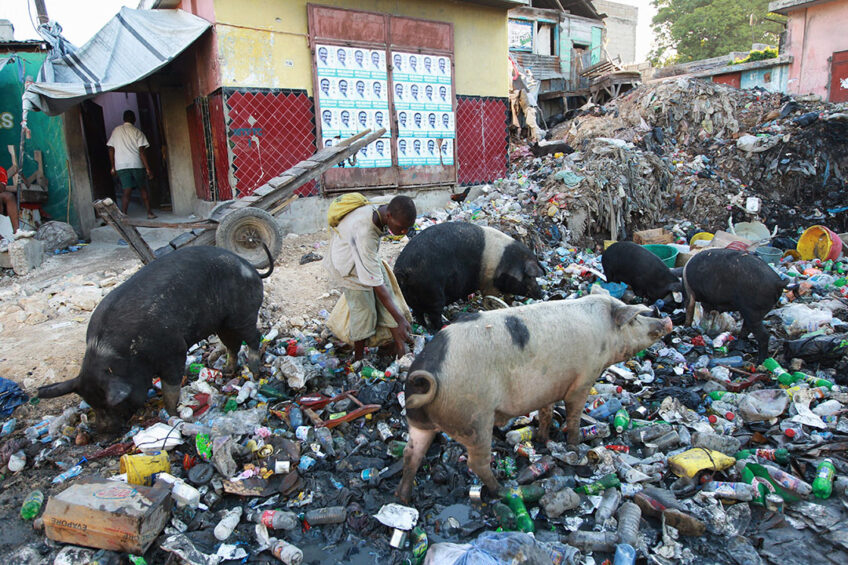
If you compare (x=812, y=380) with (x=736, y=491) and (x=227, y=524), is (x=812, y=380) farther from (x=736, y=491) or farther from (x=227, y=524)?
(x=227, y=524)

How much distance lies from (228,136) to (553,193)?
5775 mm

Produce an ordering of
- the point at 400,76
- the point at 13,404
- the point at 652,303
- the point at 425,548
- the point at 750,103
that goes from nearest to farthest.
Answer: the point at 425,548, the point at 13,404, the point at 652,303, the point at 400,76, the point at 750,103

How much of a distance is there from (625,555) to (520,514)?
60 cm

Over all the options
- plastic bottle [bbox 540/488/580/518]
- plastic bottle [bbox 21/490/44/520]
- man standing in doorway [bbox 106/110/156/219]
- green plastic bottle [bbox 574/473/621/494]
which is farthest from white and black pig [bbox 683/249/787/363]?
man standing in doorway [bbox 106/110/156/219]

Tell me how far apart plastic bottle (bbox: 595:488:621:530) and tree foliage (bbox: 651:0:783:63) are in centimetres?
3354

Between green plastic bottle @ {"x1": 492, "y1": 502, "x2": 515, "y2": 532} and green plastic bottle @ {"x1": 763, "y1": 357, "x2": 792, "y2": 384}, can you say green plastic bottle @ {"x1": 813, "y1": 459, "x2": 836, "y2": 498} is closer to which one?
green plastic bottle @ {"x1": 763, "y1": 357, "x2": 792, "y2": 384}

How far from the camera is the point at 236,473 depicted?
11.3 feet

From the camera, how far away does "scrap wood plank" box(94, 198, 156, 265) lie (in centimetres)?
576

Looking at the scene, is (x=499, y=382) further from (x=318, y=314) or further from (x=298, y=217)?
(x=298, y=217)

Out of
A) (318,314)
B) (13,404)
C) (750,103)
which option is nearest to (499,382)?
(318,314)

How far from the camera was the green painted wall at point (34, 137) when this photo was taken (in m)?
8.75

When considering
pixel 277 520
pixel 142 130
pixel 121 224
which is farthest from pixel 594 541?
pixel 142 130

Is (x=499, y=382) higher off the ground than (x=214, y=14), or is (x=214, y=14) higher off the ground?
(x=214, y=14)

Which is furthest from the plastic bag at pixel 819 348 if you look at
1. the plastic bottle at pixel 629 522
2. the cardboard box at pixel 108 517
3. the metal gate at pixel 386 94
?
the metal gate at pixel 386 94
